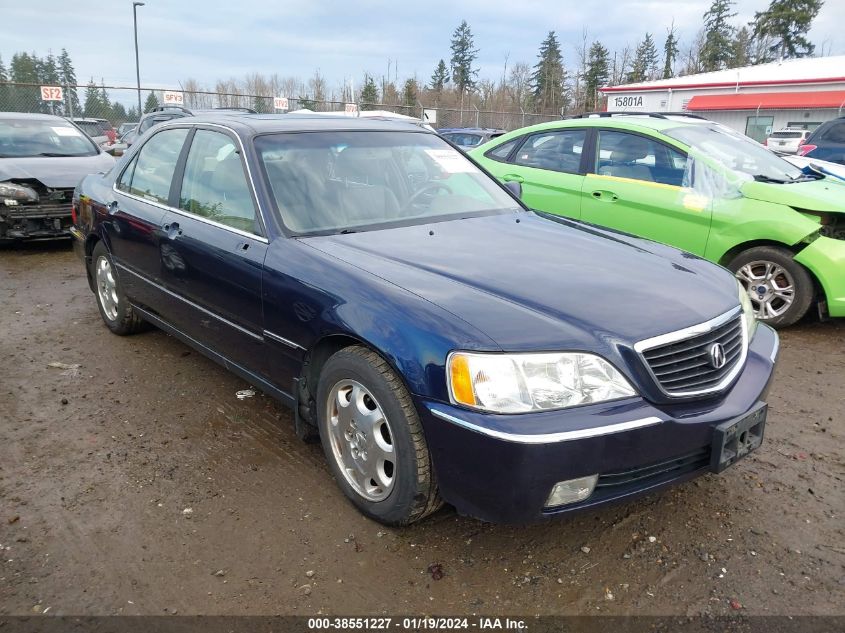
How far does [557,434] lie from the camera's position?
2090 mm

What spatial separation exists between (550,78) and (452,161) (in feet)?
220

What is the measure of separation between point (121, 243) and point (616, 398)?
3.66m

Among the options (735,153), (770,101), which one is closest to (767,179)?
(735,153)

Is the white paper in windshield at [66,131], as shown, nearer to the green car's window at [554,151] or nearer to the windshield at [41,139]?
the windshield at [41,139]

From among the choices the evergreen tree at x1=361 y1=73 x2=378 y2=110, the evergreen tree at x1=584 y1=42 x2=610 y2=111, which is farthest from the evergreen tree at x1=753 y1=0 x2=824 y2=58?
the evergreen tree at x1=361 y1=73 x2=378 y2=110

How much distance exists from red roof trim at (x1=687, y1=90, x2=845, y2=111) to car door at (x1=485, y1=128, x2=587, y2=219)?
29.3 meters

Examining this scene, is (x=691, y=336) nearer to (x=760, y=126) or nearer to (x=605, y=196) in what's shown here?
(x=605, y=196)

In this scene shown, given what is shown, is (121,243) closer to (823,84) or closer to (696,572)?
(696,572)

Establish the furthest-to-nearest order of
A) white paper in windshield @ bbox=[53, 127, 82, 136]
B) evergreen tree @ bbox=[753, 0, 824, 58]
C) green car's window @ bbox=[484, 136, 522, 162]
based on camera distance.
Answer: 1. evergreen tree @ bbox=[753, 0, 824, 58]
2. white paper in windshield @ bbox=[53, 127, 82, 136]
3. green car's window @ bbox=[484, 136, 522, 162]

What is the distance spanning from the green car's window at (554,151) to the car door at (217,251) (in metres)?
3.56

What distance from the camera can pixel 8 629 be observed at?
85.2 inches

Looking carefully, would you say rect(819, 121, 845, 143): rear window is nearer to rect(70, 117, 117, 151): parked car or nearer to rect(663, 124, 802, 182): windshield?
rect(663, 124, 802, 182): windshield

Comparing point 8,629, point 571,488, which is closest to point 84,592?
point 8,629

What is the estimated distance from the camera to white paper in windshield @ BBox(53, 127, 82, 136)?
29.4ft
